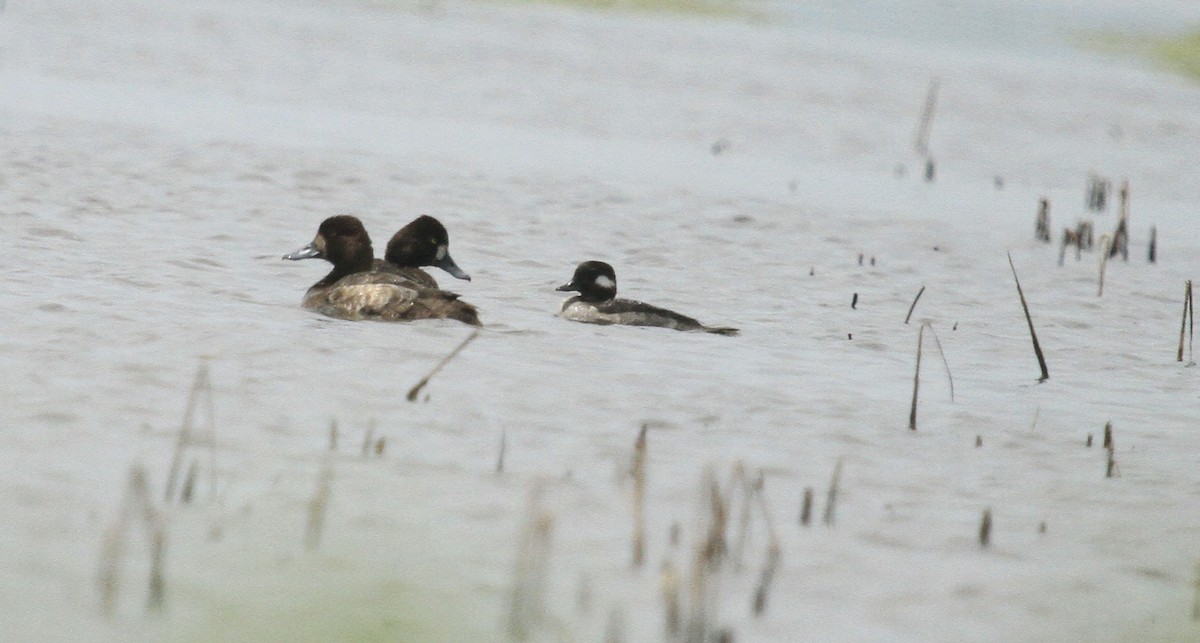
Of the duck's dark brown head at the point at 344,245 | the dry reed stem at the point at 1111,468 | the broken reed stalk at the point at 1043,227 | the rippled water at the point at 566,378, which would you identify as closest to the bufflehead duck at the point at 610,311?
the rippled water at the point at 566,378

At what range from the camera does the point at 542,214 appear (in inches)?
531

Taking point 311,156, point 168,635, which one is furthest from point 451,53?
point 168,635

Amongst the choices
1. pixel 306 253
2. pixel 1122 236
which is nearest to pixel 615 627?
pixel 306 253

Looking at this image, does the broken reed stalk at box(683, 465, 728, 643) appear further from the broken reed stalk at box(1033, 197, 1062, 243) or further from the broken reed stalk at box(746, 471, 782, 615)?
the broken reed stalk at box(1033, 197, 1062, 243)

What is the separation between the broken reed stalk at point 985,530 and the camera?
5.34m

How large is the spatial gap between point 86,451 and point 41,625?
1492 millimetres

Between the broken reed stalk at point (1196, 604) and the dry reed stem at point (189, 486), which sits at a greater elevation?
the dry reed stem at point (189, 486)

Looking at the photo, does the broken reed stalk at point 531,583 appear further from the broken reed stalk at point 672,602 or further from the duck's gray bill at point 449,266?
the duck's gray bill at point 449,266

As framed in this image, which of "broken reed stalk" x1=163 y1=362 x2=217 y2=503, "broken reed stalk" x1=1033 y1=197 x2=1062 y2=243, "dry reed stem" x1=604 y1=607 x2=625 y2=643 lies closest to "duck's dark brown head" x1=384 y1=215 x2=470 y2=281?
"broken reed stalk" x1=163 y1=362 x2=217 y2=503

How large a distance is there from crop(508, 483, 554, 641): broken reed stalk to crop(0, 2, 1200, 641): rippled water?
6 centimetres

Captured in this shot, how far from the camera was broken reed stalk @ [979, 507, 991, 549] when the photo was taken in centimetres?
534

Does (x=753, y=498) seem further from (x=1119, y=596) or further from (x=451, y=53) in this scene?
(x=451, y=53)

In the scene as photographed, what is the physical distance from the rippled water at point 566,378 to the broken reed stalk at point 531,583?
0.19ft

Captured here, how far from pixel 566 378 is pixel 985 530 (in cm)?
251
